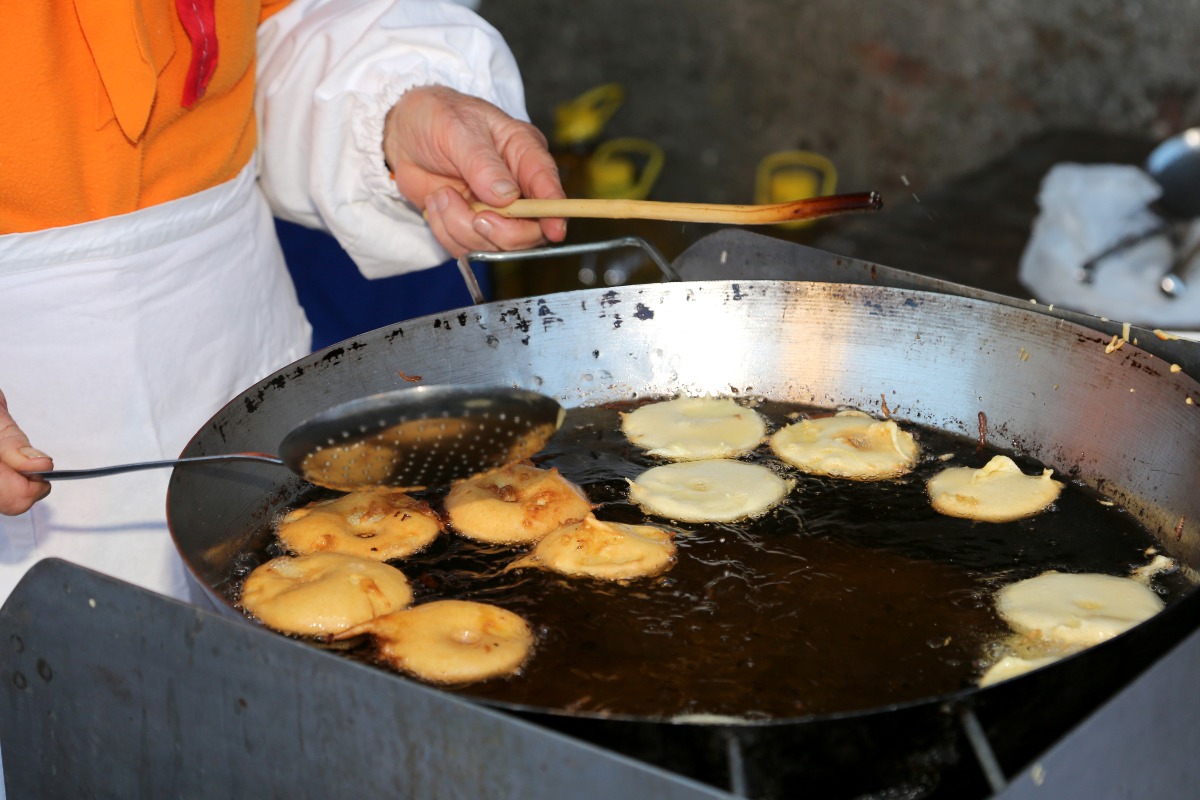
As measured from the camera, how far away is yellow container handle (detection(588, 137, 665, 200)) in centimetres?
484

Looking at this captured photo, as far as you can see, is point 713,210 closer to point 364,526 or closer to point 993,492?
point 993,492

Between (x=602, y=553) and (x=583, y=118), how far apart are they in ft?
12.6

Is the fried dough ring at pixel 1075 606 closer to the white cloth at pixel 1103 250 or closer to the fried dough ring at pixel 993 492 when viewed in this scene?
A: the fried dough ring at pixel 993 492

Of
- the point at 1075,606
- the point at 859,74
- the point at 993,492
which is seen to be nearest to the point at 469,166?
the point at 993,492

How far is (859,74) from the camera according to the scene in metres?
4.88

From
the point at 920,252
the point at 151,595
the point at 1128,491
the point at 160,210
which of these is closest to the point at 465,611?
the point at 151,595

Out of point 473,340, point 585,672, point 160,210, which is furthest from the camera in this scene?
point 473,340

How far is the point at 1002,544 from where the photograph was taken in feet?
5.19

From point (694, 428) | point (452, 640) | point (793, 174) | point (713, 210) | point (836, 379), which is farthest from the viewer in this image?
point (793, 174)

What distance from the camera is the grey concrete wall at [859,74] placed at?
4.22m

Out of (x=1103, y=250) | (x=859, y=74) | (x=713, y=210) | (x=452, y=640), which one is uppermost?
(x=859, y=74)

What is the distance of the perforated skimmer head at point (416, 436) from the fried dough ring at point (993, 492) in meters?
0.63

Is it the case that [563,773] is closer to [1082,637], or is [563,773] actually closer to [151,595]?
[151,595]

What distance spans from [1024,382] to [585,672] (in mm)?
995
